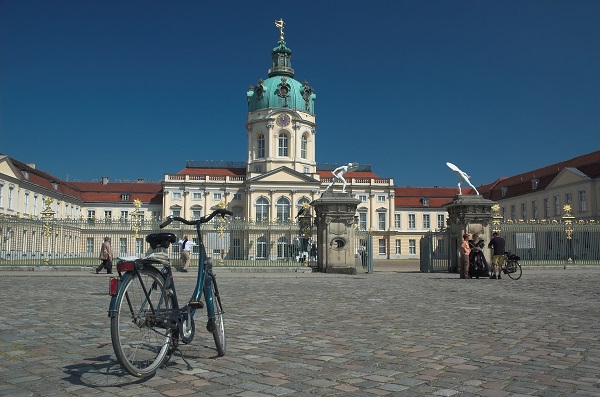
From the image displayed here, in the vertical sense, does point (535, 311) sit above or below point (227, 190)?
below

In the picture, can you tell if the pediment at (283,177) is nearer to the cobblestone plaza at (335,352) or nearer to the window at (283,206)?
the window at (283,206)

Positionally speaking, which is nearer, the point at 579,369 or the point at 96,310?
the point at 579,369

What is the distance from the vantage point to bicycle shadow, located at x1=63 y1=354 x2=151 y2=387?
4426mm

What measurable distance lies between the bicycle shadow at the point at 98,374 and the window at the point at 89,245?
75.5 feet

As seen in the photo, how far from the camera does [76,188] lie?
74562 millimetres

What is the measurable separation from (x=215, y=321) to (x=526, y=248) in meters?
24.4

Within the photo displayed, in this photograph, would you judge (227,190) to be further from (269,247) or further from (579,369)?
(579,369)

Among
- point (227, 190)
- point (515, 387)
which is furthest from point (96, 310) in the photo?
point (227, 190)

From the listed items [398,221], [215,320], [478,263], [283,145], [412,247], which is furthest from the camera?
[398,221]

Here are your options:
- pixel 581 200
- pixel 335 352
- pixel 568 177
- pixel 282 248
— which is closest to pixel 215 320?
pixel 335 352

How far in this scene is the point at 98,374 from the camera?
4.67 meters

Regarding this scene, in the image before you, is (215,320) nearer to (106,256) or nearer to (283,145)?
(106,256)

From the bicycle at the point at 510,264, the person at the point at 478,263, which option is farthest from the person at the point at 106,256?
the bicycle at the point at 510,264

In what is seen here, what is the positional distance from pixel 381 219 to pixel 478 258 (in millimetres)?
55465
